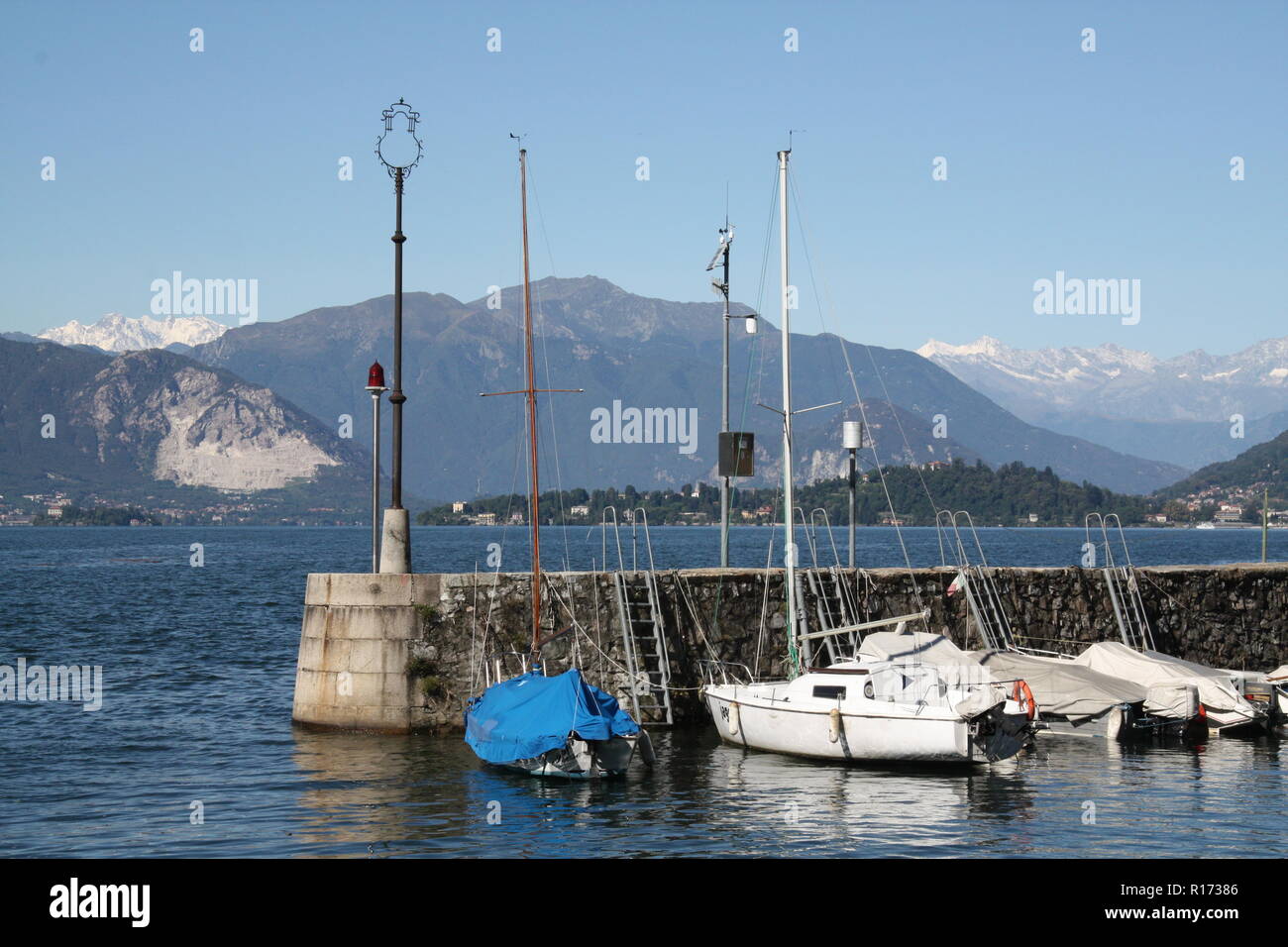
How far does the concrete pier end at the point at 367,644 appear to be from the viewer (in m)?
25.7

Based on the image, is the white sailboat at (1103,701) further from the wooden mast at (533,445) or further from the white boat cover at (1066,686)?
the wooden mast at (533,445)

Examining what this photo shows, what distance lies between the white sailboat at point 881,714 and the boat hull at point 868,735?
0.02 metres

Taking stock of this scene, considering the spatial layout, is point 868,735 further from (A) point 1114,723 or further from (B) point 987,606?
(B) point 987,606

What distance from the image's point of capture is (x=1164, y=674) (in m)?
28.1

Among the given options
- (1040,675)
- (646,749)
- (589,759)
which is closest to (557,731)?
(589,759)

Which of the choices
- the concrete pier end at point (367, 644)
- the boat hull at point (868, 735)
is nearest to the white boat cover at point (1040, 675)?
the boat hull at point (868, 735)

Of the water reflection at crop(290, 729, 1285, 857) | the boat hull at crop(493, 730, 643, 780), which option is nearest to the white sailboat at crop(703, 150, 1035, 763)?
the water reflection at crop(290, 729, 1285, 857)

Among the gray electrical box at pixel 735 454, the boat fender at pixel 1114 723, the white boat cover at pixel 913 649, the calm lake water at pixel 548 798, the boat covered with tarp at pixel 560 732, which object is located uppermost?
the gray electrical box at pixel 735 454

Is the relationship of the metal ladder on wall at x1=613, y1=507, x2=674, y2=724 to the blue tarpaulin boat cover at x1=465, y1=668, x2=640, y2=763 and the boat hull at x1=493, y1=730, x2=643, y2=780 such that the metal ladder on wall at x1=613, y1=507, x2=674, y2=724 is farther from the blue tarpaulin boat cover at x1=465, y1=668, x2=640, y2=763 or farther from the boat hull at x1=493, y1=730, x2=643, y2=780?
the boat hull at x1=493, y1=730, x2=643, y2=780

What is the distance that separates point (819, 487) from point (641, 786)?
552 ft

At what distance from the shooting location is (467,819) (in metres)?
19.8

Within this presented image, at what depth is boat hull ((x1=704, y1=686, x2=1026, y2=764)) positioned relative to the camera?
76.7 feet
